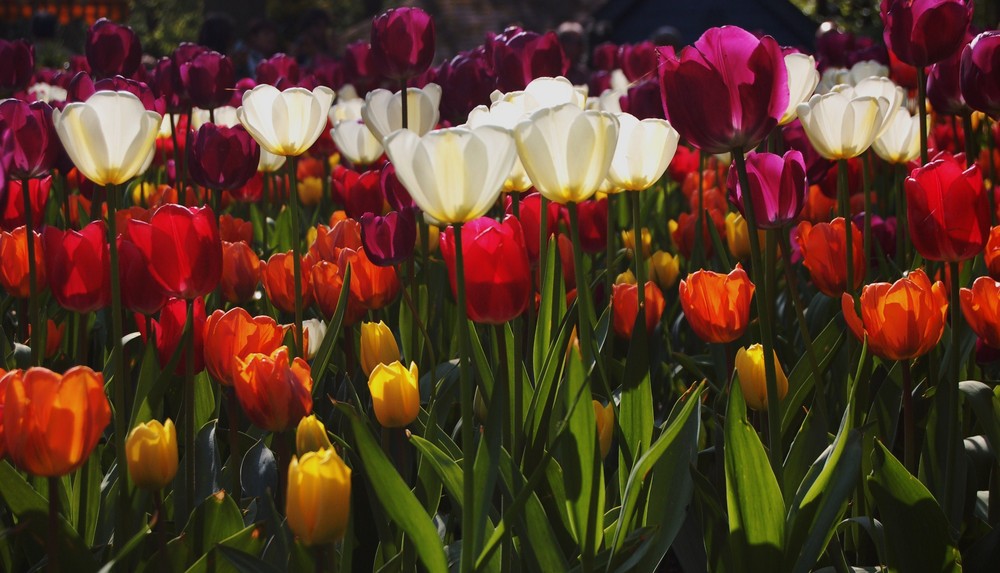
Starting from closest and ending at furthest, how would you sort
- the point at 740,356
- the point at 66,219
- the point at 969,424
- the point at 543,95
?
the point at 740,356
the point at 543,95
the point at 969,424
the point at 66,219

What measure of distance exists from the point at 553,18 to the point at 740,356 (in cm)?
2412

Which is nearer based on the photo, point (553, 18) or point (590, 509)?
point (590, 509)

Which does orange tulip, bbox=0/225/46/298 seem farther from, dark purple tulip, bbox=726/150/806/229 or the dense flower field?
dark purple tulip, bbox=726/150/806/229

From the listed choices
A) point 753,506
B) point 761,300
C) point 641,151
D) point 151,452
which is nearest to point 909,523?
point 753,506

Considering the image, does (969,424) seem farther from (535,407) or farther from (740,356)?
(535,407)

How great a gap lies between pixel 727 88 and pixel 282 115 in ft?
2.96

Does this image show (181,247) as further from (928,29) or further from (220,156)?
(928,29)

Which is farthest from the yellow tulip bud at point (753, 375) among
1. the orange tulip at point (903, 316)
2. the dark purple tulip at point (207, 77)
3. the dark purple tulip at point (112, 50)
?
the dark purple tulip at point (112, 50)

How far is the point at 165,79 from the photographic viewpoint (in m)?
2.96

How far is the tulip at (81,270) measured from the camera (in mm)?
1545

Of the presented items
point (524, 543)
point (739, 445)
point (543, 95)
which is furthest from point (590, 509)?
point (543, 95)

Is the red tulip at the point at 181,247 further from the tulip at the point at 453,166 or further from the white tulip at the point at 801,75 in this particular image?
the white tulip at the point at 801,75

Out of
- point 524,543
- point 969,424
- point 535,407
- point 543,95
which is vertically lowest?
point 969,424

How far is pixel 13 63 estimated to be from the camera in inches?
121
